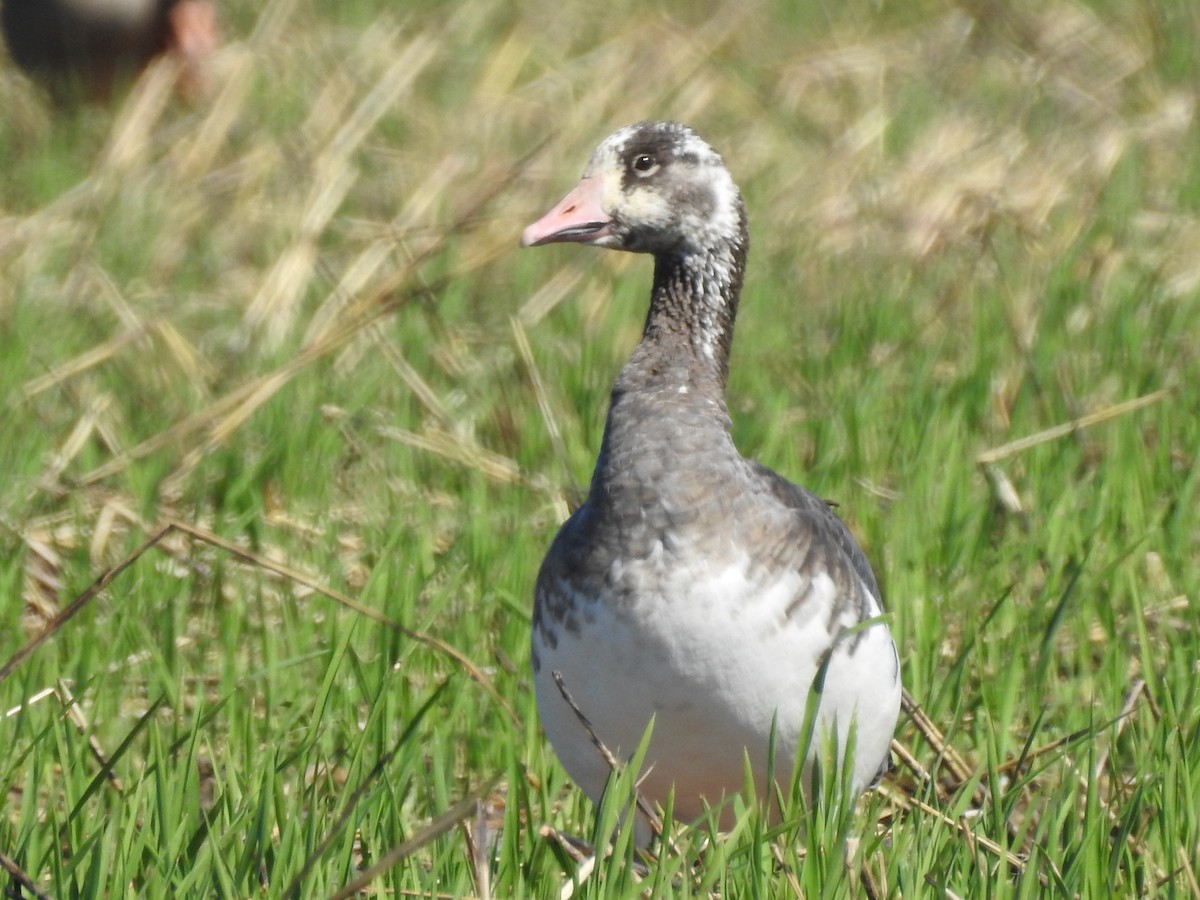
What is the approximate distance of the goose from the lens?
3.37 metres

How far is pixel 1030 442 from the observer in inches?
221

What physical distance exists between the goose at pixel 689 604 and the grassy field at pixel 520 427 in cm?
20

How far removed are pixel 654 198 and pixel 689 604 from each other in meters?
0.97

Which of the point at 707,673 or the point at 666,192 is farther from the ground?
the point at 666,192

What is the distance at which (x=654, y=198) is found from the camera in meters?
3.91

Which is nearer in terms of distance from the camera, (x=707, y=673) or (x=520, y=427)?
(x=707, y=673)

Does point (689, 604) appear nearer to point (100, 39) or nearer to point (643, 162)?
point (643, 162)

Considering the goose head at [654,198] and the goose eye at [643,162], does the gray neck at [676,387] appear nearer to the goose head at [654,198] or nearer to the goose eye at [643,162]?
the goose head at [654,198]

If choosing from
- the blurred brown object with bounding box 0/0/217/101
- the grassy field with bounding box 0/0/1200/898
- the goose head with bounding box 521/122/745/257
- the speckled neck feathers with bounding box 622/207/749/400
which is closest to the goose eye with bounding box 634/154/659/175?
the goose head with bounding box 521/122/745/257

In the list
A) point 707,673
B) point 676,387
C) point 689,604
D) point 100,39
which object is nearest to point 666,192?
point 676,387

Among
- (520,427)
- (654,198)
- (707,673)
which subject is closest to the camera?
(707,673)

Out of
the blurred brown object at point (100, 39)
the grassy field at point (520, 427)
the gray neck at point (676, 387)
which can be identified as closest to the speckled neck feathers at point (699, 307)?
the gray neck at point (676, 387)

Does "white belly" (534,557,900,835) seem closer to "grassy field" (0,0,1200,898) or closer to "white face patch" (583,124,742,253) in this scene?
"grassy field" (0,0,1200,898)

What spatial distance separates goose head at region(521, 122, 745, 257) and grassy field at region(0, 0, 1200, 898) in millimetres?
673
